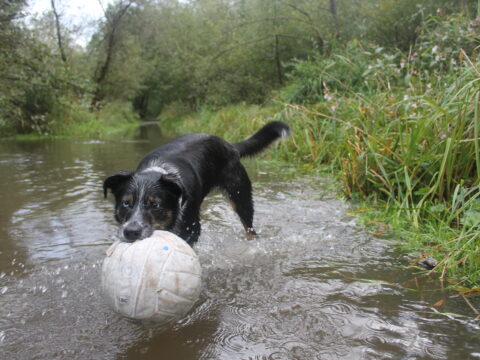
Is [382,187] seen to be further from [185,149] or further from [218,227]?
[185,149]

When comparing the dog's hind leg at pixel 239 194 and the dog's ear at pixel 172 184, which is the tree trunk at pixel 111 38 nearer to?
the dog's hind leg at pixel 239 194

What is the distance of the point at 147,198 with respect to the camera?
11.1 ft

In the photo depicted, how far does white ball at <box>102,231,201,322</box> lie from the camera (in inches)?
93.0

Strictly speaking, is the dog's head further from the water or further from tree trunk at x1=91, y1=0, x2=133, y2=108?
tree trunk at x1=91, y1=0, x2=133, y2=108

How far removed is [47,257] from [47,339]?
5.39ft

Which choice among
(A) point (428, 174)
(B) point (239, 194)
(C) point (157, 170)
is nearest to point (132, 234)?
(C) point (157, 170)

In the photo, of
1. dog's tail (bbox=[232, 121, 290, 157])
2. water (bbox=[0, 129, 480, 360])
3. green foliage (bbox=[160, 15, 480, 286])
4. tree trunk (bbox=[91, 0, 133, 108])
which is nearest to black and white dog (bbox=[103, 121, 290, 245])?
dog's tail (bbox=[232, 121, 290, 157])

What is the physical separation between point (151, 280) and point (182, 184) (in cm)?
128

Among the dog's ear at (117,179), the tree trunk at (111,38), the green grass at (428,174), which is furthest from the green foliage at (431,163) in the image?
the tree trunk at (111,38)

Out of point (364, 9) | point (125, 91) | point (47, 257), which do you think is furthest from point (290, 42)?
point (125, 91)

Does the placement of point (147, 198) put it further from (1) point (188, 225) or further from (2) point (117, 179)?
(1) point (188, 225)

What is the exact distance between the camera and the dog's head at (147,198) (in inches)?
132

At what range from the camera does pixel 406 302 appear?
2.77m

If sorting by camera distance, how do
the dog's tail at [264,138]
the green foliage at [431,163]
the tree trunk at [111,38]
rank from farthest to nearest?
the tree trunk at [111,38]
the dog's tail at [264,138]
the green foliage at [431,163]
